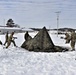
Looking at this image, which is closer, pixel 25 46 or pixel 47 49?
pixel 47 49

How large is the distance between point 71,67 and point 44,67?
4.03ft

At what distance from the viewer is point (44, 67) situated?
11633 mm

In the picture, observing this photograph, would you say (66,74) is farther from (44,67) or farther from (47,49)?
(47,49)

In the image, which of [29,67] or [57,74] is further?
[29,67]

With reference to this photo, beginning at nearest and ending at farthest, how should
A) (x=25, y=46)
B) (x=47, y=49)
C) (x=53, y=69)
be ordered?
(x=53, y=69) → (x=47, y=49) → (x=25, y=46)

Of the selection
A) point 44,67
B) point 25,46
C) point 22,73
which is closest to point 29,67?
point 44,67

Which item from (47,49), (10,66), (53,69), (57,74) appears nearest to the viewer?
(57,74)

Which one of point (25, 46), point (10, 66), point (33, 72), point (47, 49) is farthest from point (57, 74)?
point (25, 46)

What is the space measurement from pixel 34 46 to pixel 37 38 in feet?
2.51

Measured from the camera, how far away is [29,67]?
460 inches

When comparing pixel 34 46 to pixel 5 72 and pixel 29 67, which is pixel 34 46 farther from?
pixel 5 72

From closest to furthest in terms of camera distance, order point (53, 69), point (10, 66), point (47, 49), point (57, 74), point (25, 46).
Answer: point (57, 74) < point (53, 69) < point (10, 66) < point (47, 49) < point (25, 46)

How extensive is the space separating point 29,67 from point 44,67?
26.9 inches

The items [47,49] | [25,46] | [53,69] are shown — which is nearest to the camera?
[53,69]
